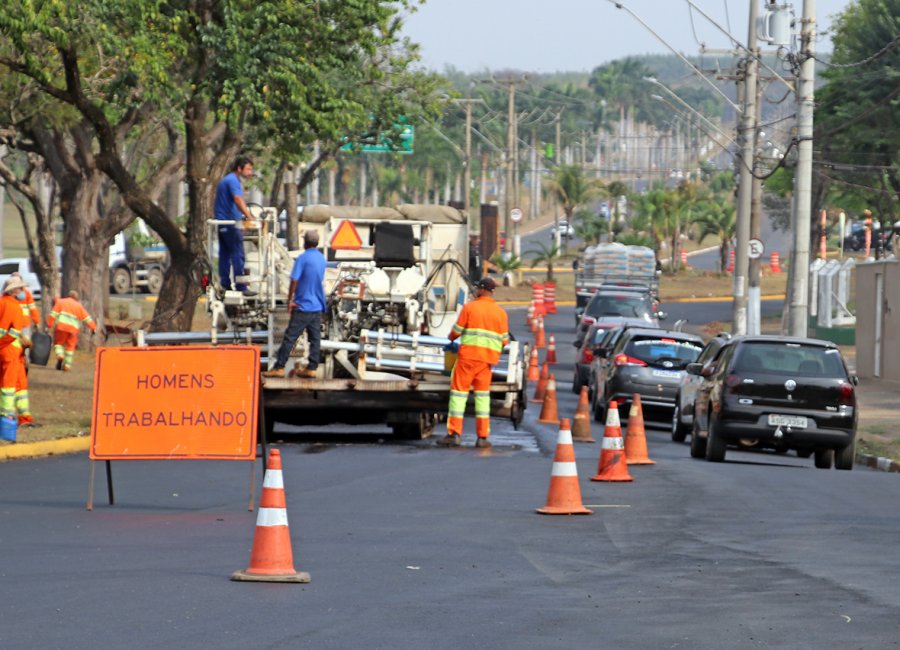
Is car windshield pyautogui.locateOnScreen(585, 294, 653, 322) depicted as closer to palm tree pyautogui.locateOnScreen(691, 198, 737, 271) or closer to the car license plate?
the car license plate

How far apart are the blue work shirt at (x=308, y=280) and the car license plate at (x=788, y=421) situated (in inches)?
209

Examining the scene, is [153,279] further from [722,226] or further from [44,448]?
[44,448]

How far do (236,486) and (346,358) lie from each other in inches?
176

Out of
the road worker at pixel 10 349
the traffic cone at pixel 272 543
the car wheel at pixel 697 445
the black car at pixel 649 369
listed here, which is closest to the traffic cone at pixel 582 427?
the car wheel at pixel 697 445

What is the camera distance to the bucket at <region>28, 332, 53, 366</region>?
31.5 metres

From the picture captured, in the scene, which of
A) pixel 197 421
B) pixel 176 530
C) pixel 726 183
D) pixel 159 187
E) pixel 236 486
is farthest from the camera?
pixel 726 183

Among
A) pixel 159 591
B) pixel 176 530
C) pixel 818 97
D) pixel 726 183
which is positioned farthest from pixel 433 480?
pixel 726 183

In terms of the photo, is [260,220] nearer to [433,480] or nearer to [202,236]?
[433,480]

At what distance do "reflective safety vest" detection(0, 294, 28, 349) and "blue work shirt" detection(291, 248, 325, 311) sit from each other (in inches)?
126

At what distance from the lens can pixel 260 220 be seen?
68.0 ft

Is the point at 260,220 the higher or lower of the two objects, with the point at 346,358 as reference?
higher

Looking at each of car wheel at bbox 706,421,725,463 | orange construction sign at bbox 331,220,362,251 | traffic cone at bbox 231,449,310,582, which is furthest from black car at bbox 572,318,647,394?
traffic cone at bbox 231,449,310,582

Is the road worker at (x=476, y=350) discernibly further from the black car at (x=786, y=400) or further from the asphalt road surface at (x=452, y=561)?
the black car at (x=786, y=400)

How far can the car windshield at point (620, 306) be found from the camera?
42.2m
